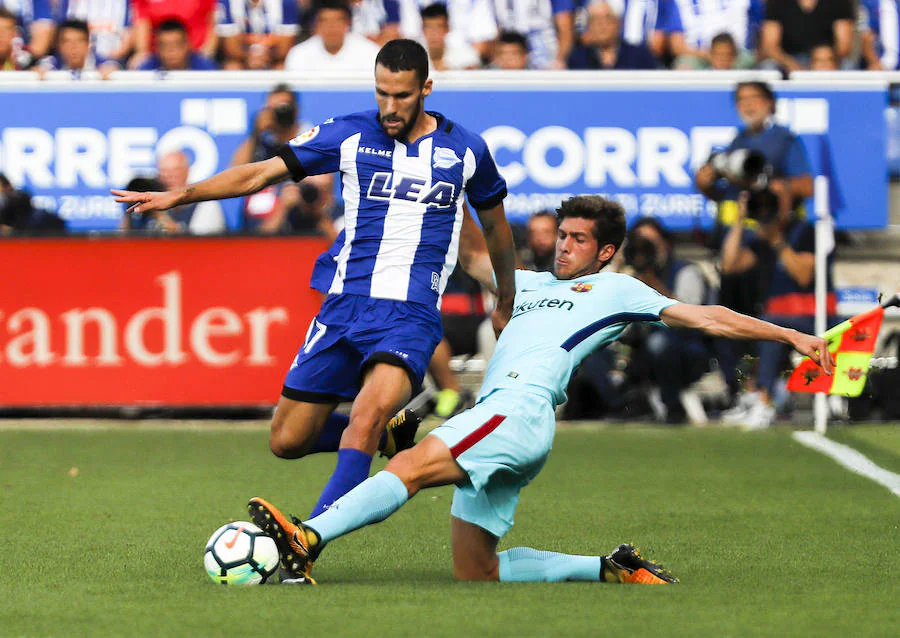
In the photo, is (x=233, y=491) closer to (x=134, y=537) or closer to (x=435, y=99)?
(x=134, y=537)

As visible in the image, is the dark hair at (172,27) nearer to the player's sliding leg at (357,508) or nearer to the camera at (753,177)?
the camera at (753,177)

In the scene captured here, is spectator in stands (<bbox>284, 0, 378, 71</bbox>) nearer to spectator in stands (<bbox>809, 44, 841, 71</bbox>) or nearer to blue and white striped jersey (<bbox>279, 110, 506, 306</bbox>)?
spectator in stands (<bbox>809, 44, 841, 71</bbox>)

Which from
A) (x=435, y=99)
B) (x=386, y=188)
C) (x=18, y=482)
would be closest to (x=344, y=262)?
(x=386, y=188)

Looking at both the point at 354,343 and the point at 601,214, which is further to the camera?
the point at 354,343

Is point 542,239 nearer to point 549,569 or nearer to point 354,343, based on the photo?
point 354,343

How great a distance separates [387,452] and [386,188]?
4.15 ft

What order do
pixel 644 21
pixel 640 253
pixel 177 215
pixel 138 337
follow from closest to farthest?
1. pixel 138 337
2. pixel 640 253
3. pixel 177 215
4. pixel 644 21

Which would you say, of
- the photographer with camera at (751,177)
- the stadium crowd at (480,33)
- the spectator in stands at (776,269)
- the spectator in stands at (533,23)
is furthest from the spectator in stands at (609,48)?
the spectator in stands at (776,269)

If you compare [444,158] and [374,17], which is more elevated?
[374,17]

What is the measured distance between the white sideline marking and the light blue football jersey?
357 cm

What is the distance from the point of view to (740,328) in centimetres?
574

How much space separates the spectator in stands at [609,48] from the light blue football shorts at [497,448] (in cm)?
983

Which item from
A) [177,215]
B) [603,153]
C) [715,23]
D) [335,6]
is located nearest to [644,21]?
[715,23]

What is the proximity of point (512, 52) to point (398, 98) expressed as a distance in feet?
29.0
